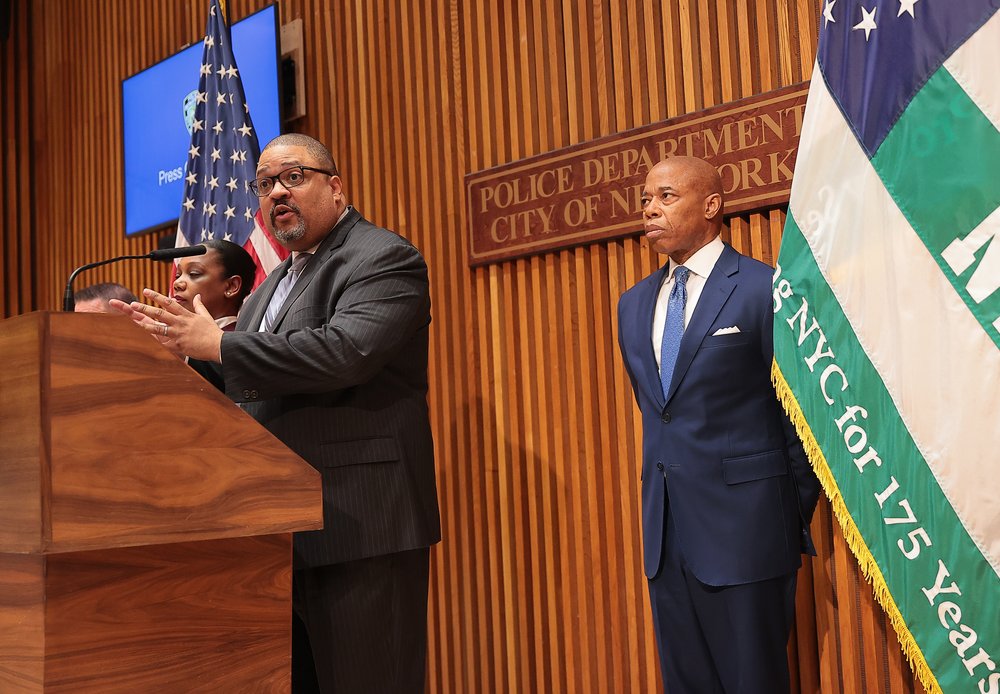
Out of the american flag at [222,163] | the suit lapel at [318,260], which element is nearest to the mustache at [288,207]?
the suit lapel at [318,260]

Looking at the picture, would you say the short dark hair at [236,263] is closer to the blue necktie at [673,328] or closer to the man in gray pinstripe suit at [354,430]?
the man in gray pinstripe suit at [354,430]

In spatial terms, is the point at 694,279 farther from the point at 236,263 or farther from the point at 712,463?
the point at 236,263

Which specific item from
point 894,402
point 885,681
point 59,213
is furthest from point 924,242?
point 59,213

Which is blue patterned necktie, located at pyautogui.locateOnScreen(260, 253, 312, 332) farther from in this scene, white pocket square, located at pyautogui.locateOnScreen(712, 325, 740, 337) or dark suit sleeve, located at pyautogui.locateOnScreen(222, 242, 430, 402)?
white pocket square, located at pyautogui.locateOnScreen(712, 325, 740, 337)

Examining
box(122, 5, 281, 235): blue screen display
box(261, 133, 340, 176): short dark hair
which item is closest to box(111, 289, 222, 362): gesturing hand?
box(261, 133, 340, 176): short dark hair

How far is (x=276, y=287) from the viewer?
2475 millimetres

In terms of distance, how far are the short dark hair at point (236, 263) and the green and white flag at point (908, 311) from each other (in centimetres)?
163

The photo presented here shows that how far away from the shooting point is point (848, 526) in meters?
Result: 2.47

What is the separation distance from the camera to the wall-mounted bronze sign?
296cm

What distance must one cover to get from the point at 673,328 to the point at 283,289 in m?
0.95

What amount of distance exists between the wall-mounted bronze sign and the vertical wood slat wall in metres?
0.07

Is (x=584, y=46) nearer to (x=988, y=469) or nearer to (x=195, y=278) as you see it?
(x=195, y=278)

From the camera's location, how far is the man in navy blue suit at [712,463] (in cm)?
244

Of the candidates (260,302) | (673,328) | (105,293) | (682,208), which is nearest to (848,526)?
(673,328)
